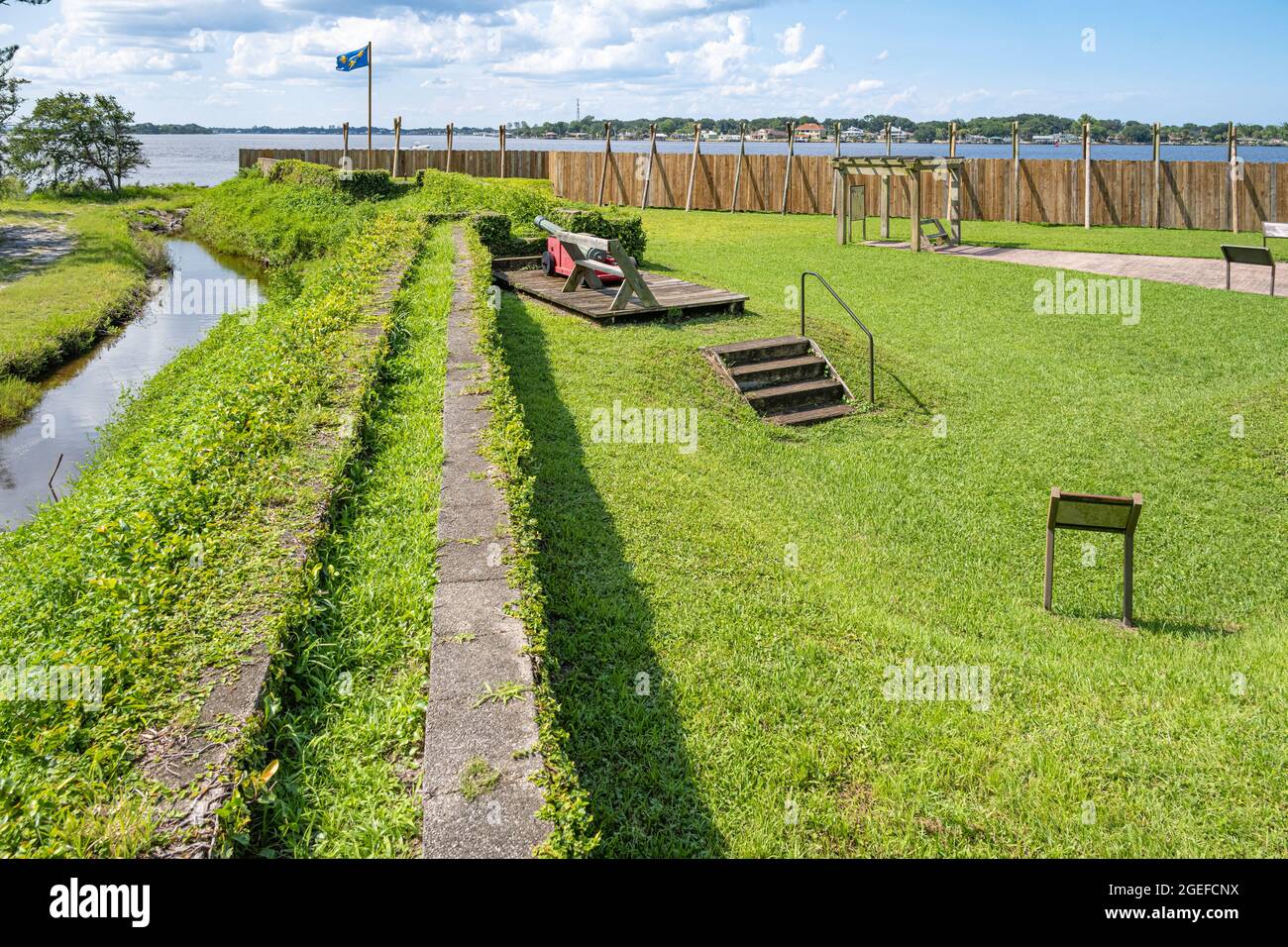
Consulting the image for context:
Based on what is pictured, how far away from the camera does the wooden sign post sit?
6332 millimetres

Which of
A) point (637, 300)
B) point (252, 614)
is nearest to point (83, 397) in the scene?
point (637, 300)

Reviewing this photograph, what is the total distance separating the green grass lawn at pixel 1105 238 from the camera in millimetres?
21188

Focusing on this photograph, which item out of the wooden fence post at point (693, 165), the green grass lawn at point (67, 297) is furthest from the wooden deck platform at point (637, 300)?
the wooden fence post at point (693, 165)

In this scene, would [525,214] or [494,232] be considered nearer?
[494,232]

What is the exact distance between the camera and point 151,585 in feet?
15.6

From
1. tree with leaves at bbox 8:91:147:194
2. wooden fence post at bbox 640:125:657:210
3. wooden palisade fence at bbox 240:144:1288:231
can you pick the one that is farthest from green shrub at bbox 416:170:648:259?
tree with leaves at bbox 8:91:147:194

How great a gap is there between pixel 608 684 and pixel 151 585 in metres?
2.26

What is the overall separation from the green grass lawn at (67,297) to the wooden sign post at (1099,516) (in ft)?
49.8


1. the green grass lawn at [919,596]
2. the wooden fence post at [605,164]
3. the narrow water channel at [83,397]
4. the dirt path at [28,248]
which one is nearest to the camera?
the green grass lawn at [919,596]

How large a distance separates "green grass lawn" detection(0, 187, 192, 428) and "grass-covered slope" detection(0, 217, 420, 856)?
9465 mm

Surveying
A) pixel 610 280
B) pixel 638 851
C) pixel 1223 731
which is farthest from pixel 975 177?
pixel 638 851

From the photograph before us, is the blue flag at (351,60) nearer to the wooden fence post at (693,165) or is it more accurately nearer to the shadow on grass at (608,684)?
the wooden fence post at (693,165)

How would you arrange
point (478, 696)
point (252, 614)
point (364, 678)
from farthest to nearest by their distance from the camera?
1. point (252, 614)
2. point (364, 678)
3. point (478, 696)

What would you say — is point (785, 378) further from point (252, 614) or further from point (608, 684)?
point (252, 614)
